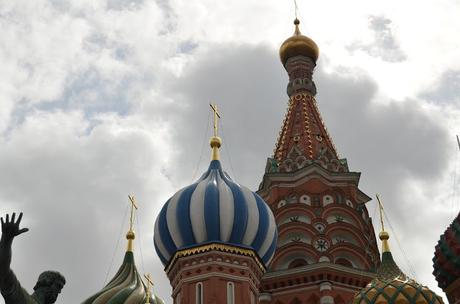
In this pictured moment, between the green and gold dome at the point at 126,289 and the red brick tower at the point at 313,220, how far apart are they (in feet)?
9.52

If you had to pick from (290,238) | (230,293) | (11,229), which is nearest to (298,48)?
(290,238)

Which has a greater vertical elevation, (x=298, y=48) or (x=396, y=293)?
(x=298, y=48)

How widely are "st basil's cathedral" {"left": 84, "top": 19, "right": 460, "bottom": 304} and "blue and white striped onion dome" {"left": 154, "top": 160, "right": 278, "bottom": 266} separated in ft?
0.07

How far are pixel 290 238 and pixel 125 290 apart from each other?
4351 mm

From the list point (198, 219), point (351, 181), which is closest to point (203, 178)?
point (198, 219)

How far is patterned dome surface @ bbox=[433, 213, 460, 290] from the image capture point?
16.7 metres

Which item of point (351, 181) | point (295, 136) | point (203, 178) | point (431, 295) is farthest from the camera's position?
point (295, 136)

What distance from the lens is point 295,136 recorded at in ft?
75.2

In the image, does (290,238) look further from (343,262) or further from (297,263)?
(343,262)

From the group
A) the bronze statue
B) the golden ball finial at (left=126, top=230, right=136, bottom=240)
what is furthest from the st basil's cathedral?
the bronze statue

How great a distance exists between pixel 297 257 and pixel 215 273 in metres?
4.85

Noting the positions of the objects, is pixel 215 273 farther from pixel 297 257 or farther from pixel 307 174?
pixel 307 174

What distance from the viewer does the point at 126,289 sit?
1870 centimetres

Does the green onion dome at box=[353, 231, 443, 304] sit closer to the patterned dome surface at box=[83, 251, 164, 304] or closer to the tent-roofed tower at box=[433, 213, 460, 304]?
the tent-roofed tower at box=[433, 213, 460, 304]
